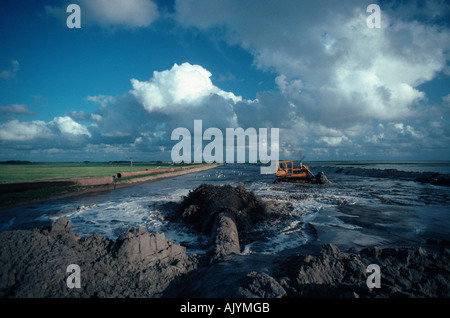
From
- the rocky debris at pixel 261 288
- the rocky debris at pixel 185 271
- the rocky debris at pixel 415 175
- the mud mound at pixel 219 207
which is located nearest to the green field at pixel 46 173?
the mud mound at pixel 219 207

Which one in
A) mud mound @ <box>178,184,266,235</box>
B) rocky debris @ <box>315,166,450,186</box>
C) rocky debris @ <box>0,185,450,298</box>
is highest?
rocky debris @ <box>0,185,450,298</box>

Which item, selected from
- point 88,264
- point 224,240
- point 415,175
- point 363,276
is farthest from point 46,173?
point 415,175

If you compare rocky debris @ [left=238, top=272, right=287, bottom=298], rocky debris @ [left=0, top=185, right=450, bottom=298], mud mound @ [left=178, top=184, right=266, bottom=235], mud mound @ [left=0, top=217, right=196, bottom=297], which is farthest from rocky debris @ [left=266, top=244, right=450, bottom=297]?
mud mound @ [left=178, top=184, right=266, bottom=235]

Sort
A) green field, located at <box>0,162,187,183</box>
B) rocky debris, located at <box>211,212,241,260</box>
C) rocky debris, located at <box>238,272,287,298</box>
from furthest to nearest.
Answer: green field, located at <box>0,162,187,183</box>, rocky debris, located at <box>211,212,241,260</box>, rocky debris, located at <box>238,272,287,298</box>

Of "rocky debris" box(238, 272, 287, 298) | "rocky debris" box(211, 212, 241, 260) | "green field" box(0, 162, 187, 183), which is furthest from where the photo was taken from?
"green field" box(0, 162, 187, 183)

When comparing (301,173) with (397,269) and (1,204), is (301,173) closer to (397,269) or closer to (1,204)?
(397,269)

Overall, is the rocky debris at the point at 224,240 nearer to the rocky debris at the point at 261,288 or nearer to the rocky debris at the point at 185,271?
the rocky debris at the point at 185,271

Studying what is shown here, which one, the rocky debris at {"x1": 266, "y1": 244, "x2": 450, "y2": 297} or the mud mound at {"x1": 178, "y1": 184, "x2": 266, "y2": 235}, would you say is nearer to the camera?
the rocky debris at {"x1": 266, "y1": 244, "x2": 450, "y2": 297}

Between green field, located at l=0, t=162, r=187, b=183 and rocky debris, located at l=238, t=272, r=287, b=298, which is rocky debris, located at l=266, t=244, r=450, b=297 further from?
green field, located at l=0, t=162, r=187, b=183

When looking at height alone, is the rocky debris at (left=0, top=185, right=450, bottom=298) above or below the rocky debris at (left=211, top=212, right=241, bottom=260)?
above
